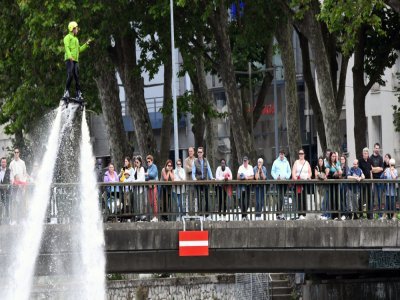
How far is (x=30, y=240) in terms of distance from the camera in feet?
133

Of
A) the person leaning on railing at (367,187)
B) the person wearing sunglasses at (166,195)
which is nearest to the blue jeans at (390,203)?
the person leaning on railing at (367,187)

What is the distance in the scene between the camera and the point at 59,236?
40719 millimetres

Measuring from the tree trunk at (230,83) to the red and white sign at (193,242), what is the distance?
15.0 meters

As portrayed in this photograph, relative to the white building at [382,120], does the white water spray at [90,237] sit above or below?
A: below

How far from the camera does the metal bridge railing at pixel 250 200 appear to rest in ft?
136

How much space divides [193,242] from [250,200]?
1.76m

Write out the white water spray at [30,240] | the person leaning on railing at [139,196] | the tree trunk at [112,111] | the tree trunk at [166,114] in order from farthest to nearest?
the tree trunk at [166,114], the tree trunk at [112,111], the person leaning on railing at [139,196], the white water spray at [30,240]

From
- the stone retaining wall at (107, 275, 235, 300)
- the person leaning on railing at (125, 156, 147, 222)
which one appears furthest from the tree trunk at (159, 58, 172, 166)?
the person leaning on railing at (125, 156, 147, 222)

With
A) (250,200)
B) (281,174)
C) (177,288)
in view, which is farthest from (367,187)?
(177,288)

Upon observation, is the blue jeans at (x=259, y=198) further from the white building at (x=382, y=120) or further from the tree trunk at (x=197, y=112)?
the white building at (x=382, y=120)

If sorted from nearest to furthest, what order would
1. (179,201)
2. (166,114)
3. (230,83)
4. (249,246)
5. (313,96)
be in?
(249,246) → (179,201) → (230,83) → (313,96) → (166,114)

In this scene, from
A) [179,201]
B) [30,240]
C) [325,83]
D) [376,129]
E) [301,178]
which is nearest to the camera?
[30,240]

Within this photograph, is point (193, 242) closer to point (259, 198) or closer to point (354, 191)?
point (259, 198)

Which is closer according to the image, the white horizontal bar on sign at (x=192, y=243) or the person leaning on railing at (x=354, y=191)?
the white horizontal bar on sign at (x=192, y=243)
